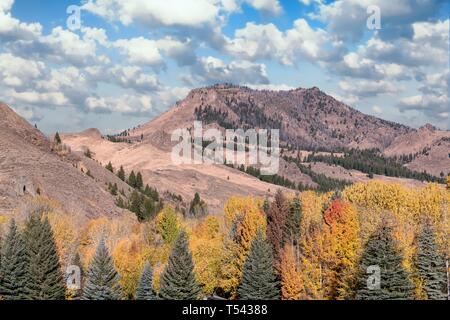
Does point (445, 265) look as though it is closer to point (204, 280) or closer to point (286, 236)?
A: point (286, 236)

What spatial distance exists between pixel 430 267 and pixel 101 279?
1461 inches

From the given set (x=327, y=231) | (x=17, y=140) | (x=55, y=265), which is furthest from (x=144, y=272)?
(x=17, y=140)

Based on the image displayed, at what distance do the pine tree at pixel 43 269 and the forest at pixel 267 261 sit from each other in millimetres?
113

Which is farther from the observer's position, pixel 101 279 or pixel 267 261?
pixel 267 261

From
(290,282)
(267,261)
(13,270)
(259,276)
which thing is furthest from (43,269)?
(290,282)

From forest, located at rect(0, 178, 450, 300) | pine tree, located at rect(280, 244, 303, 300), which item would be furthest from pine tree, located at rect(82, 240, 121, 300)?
pine tree, located at rect(280, 244, 303, 300)

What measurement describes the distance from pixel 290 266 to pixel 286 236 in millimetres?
17202

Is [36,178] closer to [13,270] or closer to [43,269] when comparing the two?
[13,270]

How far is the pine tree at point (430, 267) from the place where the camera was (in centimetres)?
5650

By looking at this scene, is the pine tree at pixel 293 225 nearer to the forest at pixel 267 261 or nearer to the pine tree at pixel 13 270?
the forest at pixel 267 261

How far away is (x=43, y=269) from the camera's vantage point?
58969mm
